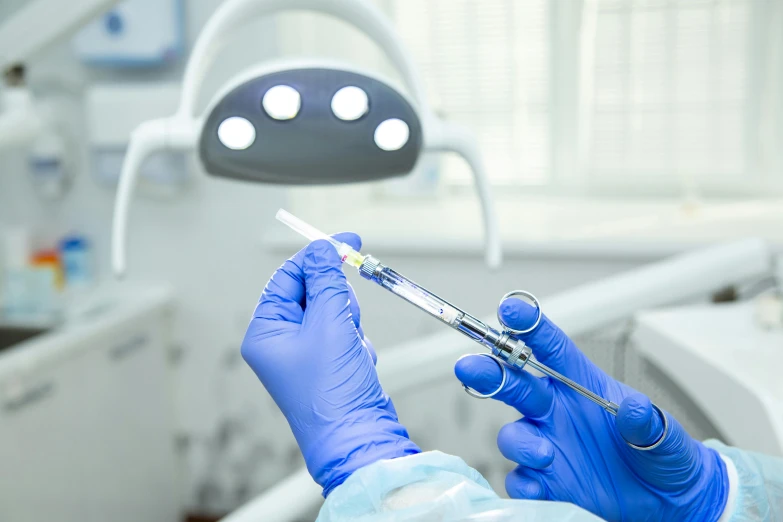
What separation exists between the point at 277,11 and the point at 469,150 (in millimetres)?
246

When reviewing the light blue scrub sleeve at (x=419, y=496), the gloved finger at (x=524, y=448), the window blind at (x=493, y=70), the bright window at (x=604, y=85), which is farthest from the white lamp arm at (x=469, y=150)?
the window blind at (x=493, y=70)

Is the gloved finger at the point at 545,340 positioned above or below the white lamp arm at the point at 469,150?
below

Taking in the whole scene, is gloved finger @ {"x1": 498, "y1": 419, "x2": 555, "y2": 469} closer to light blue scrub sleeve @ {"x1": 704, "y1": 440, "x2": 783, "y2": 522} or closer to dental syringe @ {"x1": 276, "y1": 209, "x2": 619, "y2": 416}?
dental syringe @ {"x1": 276, "y1": 209, "x2": 619, "y2": 416}

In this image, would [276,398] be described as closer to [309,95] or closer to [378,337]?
[309,95]

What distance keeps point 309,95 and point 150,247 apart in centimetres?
168

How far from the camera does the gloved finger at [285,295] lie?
0.71 meters

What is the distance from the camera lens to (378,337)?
2117 millimetres

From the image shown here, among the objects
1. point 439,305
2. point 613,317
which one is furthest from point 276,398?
point 613,317

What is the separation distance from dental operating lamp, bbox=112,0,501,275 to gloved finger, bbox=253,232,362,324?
8cm

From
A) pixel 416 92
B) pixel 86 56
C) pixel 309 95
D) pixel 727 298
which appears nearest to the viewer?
pixel 309 95

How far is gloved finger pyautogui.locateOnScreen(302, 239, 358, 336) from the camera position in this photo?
2.23 feet

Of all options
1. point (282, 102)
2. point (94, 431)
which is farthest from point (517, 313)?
point (94, 431)

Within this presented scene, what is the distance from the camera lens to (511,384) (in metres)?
0.70

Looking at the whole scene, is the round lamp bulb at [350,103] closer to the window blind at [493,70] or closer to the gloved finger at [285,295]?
the gloved finger at [285,295]
